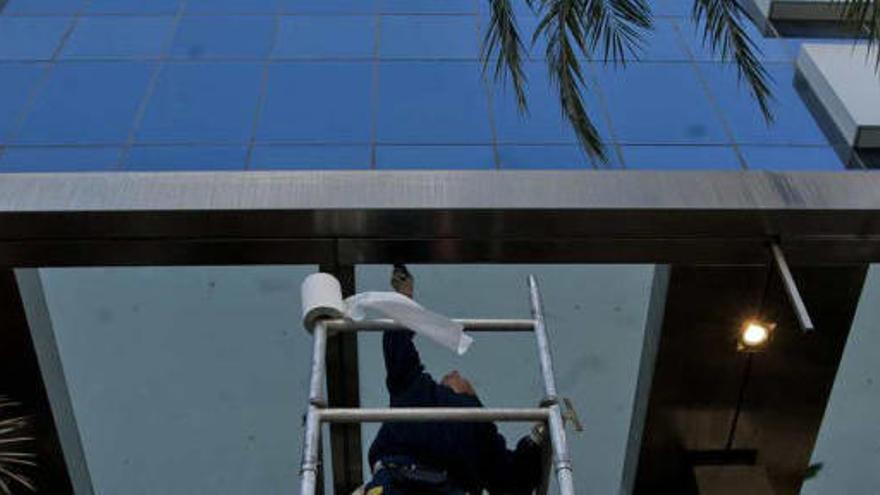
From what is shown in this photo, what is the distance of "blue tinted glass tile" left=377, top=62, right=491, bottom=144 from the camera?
8.23m

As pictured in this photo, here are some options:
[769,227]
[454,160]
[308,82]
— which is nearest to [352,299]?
[769,227]

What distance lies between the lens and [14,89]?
341 inches

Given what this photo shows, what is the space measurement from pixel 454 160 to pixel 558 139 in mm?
897

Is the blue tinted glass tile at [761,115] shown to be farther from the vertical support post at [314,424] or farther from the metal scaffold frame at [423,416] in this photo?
the vertical support post at [314,424]

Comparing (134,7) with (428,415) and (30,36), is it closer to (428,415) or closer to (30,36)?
(30,36)

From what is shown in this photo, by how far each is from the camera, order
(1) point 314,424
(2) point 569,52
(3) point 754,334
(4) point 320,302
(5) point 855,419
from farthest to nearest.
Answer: (5) point 855,419, (3) point 754,334, (2) point 569,52, (4) point 320,302, (1) point 314,424

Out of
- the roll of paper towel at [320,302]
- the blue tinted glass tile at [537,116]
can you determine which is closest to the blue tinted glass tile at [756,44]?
the blue tinted glass tile at [537,116]

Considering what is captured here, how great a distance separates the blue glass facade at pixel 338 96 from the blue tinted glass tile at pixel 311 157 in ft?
0.05

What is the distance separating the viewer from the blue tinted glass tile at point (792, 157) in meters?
8.12

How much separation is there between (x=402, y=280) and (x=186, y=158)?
3818 millimetres

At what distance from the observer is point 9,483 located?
5668 mm

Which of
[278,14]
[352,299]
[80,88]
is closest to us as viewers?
[352,299]

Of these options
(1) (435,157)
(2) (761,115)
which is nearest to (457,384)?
(1) (435,157)

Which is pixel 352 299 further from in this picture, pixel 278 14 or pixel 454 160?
pixel 278 14
